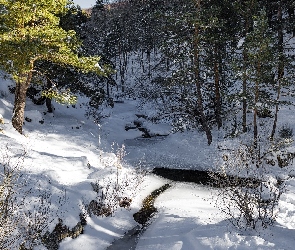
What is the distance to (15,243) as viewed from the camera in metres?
6.81

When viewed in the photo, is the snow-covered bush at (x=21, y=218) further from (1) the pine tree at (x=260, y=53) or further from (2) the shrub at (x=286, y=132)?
(2) the shrub at (x=286, y=132)

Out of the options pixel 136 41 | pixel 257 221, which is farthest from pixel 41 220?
pixel 136 41

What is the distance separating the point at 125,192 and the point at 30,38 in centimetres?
718

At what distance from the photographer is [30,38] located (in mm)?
12102

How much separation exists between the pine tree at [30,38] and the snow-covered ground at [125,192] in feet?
10.4

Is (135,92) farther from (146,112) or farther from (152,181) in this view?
(152,181)

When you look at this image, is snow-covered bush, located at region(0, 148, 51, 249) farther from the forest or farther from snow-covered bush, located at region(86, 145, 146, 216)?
snow-covered bush, located at region(86, 145, 146, 216)

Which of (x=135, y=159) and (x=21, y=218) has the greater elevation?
(x=21, y=218)

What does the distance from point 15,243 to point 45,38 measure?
27.6ft

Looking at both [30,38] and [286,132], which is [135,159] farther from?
[30,38]

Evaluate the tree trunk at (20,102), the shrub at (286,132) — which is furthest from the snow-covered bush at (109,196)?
the shrub at (286,132)

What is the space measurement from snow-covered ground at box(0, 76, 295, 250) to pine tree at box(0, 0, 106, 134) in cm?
316

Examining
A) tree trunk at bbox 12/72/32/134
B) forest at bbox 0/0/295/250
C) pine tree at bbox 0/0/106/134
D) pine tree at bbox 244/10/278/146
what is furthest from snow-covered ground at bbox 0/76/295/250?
pine tree at bbox 244/10/278/146

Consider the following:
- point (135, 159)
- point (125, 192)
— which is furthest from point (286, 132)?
point (125, 192)
